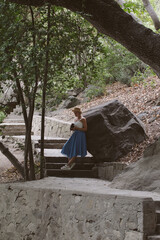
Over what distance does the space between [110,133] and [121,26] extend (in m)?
2.89

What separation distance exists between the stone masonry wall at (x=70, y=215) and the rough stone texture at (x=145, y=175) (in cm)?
148

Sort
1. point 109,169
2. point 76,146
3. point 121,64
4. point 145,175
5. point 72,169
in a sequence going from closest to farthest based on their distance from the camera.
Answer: point 145,175, point 109,169, point 76,146, point 72,169, point 121,64

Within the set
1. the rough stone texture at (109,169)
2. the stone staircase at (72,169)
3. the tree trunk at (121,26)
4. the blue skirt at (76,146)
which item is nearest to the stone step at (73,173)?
the stone staircase at (72,169)

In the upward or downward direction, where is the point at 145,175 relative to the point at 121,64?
downward

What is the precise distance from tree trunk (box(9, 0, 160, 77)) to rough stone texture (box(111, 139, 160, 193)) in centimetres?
183

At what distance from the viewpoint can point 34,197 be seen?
23.1ft

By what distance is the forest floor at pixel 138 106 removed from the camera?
32.6ft

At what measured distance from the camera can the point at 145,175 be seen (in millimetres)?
7344

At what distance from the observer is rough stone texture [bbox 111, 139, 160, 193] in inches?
279

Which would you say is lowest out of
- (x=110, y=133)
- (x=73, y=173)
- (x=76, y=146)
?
(x=73, y=173)

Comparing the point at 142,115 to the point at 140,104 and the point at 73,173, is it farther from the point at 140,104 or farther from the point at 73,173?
→ the point at 73,173

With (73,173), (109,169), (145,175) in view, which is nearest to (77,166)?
(73,173)

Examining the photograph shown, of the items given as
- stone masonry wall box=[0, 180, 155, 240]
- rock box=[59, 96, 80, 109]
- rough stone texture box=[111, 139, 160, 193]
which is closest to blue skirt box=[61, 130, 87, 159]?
rough stone texture box=[111, 139, 160, 193]

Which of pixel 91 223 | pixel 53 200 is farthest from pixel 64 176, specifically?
pixel 91 223
